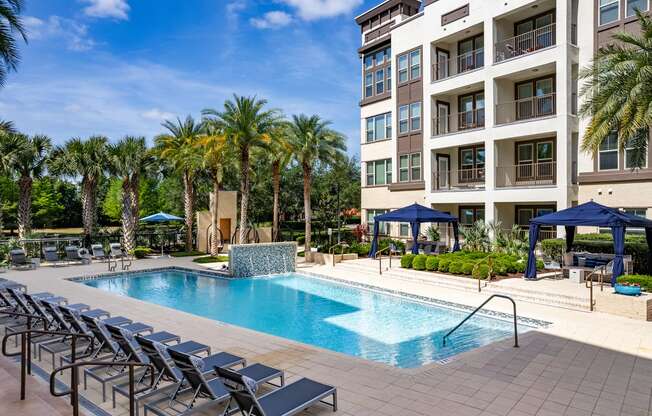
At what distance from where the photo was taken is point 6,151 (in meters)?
25.2

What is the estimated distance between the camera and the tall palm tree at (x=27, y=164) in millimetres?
25375

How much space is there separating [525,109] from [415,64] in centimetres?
759

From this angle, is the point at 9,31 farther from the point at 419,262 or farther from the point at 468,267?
the point at 468,267

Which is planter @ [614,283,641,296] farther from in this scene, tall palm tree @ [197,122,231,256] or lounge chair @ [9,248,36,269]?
lounge chair @ [9,248,36,269]

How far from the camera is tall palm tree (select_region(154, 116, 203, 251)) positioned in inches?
1096

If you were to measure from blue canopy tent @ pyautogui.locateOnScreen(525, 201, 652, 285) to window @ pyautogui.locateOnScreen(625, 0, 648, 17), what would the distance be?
388 inches

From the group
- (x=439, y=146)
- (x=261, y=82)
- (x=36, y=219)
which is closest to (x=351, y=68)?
(x=261, y=82)

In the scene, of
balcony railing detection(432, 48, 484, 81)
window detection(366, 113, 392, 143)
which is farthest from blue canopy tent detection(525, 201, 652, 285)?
window detection(366, 113, 392, 143)

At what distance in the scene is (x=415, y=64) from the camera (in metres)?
28.4

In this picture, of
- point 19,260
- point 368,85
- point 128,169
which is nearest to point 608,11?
point 368,85

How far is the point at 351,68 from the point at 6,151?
951 inches

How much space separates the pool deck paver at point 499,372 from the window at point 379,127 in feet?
67.2

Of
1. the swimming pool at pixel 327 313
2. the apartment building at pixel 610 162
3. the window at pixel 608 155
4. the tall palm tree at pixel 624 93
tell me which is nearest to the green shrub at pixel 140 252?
the swimming pool at pixel 327 313

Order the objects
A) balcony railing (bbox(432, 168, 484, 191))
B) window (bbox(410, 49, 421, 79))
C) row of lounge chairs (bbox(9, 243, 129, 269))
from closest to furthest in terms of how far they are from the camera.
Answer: row of lounge chairs (bbox(9, 243, 129, 269)) → balcony railing (bbox(432, 168, 484, 191)) → window (bbox(410, 49, 421, 79))
